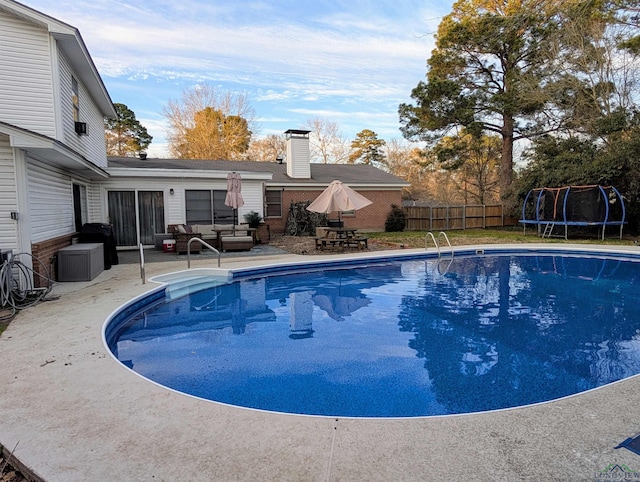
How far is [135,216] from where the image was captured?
13.3 metres

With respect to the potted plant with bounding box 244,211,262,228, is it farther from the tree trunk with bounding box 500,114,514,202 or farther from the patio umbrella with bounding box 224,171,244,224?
the tree trunk with bounding box 500,114,514,202

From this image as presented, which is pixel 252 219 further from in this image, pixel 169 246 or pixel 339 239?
pixel 339 239

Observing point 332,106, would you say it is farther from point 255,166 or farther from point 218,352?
point 218,352

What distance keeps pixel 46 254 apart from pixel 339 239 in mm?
7867

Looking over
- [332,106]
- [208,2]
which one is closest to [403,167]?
[332,106]

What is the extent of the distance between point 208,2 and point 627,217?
18.8 metres

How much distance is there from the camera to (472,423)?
8.91ft

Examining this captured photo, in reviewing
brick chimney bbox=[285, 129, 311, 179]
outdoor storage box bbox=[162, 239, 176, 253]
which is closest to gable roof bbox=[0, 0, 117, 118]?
outdoor storage box bbox=[162, 239, 176, 253]

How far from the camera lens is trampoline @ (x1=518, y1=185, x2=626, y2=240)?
15.9 meters

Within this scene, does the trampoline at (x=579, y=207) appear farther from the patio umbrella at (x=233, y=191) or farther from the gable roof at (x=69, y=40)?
the gable roof at (x=69, y=40)

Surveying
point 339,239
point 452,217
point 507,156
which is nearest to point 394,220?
point 452,217

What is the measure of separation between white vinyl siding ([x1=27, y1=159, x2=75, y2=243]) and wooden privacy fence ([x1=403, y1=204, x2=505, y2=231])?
15161 millimetres

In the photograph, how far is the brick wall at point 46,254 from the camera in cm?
717

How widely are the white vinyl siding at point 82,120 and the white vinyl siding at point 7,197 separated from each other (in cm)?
182
